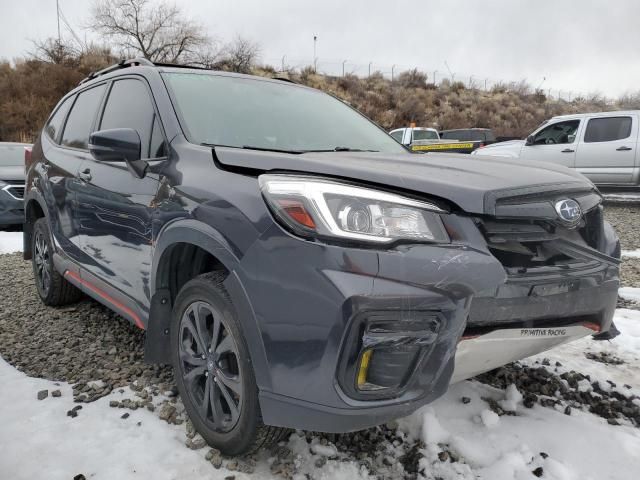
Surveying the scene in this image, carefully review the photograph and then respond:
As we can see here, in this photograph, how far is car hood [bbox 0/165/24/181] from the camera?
778 centimetres

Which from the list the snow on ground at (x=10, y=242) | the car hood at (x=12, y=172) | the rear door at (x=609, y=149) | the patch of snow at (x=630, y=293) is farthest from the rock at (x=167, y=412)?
the rear door at (x=609, y=149)

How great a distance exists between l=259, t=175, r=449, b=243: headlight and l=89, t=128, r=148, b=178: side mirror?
0.99 metres

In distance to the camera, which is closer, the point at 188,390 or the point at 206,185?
the point at 206,185

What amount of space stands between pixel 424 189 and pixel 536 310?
0.61 meters

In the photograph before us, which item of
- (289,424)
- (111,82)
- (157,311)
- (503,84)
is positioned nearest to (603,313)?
(289,424)

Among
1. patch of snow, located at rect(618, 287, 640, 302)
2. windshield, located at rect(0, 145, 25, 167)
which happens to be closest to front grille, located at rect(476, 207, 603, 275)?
patch of snow, located at rect(618, 287, 640, 302)

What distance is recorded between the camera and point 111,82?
10.1 ft

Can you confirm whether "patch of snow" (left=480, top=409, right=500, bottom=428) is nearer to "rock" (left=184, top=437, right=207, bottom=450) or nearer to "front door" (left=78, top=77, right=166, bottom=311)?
"rock" (left=184, top=437, right=207, bottom=450)

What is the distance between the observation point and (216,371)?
6.36 ft

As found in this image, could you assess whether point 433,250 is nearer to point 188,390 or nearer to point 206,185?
point 206,185

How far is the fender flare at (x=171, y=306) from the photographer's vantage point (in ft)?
5.36

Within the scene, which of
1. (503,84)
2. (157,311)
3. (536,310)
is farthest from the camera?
(503,84)

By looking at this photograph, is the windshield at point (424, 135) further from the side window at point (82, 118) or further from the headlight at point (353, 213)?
the headlight at point (353, 213)

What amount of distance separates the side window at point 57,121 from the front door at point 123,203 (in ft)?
3.36
